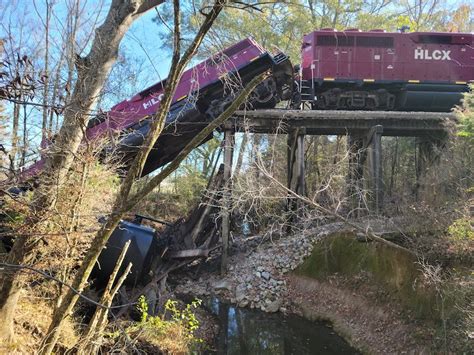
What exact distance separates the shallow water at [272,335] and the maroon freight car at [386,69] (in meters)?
6.91

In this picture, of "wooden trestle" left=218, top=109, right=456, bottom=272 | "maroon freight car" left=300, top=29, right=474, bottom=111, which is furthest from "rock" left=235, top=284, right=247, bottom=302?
"maroon freight car" left=300, top=29, right=474, bottom=111

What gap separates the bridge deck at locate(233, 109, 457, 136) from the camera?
12.1m

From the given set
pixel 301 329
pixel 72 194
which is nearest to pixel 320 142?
pixel 301 329

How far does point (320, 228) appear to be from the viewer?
1253 centimetres

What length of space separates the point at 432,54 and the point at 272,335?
10.3 meters

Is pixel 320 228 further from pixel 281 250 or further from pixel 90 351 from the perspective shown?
pixel 90 351

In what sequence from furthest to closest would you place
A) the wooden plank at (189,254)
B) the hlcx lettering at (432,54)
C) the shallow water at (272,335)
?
the hlcx lettering at (432,54), the wooden plank at (189,254), the shallow water at (272,335)

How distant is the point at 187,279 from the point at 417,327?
681cm

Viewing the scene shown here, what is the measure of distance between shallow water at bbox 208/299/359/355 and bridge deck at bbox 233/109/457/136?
5.15m

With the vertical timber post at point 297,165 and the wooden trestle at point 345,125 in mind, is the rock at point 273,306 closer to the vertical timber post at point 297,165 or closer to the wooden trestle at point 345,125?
the wooden trestle at point 345,125

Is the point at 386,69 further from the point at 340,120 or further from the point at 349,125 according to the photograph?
the point at 340,120

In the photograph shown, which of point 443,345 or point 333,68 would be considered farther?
point 333,68

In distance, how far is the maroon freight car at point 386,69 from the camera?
1345cm

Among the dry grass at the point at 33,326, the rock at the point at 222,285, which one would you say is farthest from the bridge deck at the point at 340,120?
the dry grass at the point at 33,326
